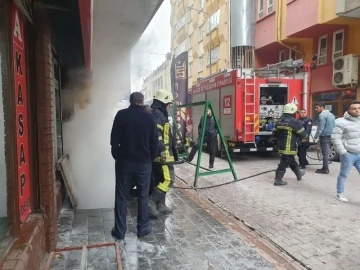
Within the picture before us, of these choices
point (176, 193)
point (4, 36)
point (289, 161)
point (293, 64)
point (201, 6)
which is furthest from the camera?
point (201, 6)

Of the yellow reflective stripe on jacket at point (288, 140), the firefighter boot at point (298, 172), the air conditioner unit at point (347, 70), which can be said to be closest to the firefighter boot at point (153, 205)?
the yellow reflective stripe on jacket at point (288, 140)

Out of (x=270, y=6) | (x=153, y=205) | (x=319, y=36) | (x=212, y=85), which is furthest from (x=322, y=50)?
(x=153, y=205)

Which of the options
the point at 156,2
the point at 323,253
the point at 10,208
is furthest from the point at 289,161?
the point at 10,208

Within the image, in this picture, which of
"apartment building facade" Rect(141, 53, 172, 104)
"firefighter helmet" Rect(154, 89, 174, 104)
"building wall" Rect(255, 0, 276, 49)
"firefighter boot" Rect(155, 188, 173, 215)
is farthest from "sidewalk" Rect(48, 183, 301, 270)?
"apartment building facade" Rect(141, 53, 172, 104)

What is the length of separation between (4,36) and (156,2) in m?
1.90

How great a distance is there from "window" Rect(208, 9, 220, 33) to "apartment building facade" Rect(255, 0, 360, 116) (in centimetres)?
560

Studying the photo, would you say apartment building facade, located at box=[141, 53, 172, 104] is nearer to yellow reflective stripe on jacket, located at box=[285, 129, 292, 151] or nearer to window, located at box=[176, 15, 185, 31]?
window, located at box=[176, 15, 185, 31]

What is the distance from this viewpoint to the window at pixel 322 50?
14078mm

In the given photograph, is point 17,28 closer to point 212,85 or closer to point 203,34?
point 212,85

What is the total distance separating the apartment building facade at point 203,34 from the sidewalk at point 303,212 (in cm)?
1484

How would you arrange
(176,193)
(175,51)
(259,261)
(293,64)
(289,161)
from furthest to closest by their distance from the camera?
(175,51) → (293,64) → (289,161) → (176,193) → (259,261)

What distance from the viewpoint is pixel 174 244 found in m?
3.83

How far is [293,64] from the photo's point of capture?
10586 mm

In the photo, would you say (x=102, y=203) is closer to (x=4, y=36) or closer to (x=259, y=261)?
(x=259, y=261)
